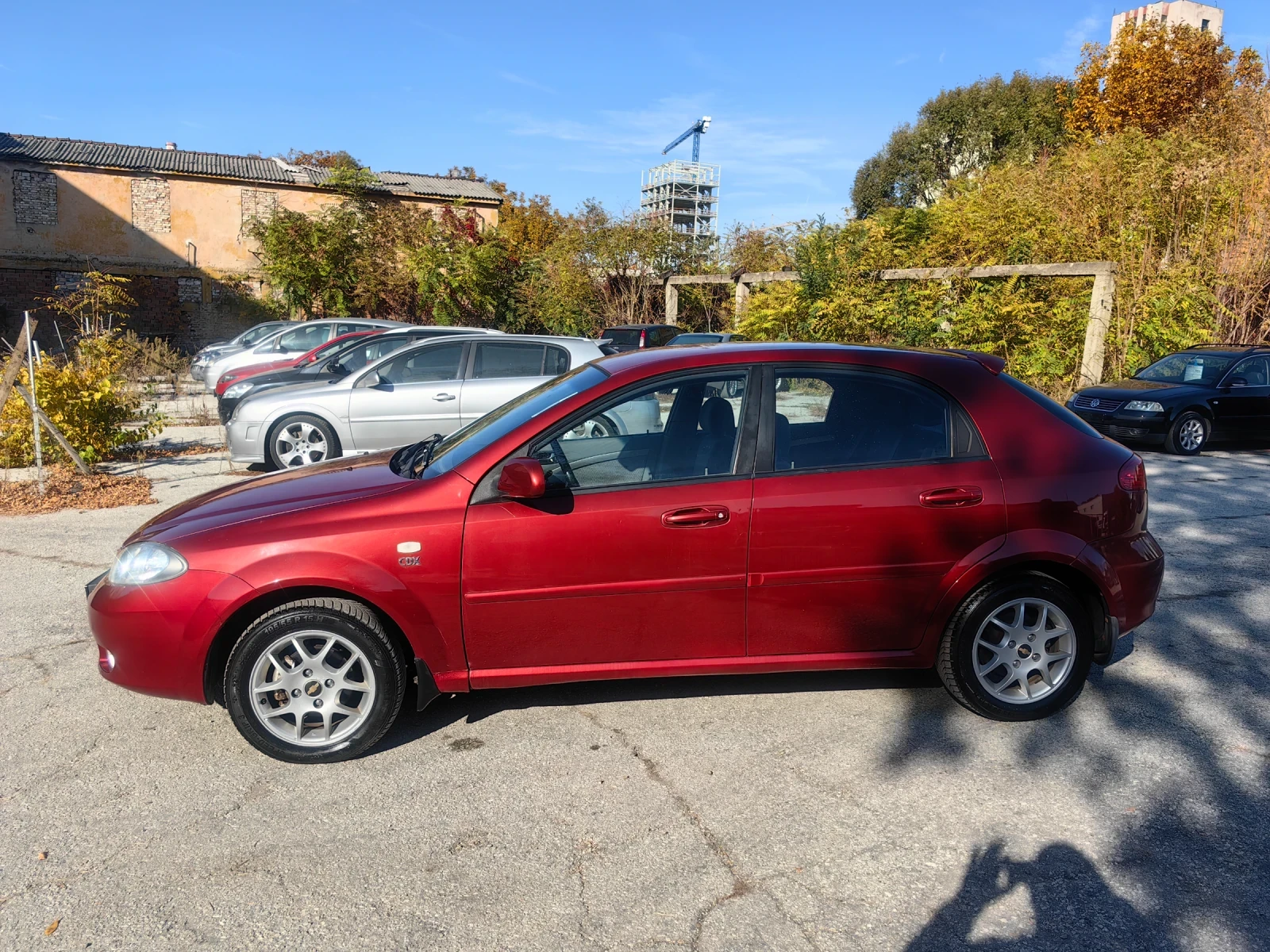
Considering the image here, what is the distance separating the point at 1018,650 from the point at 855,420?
1.26 m

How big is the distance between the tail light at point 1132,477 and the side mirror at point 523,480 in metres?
2.61

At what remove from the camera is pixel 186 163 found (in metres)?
35.6

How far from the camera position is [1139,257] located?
696 inches

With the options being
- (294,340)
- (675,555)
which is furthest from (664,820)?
(294,340)

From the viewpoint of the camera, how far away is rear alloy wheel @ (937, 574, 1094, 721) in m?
4.09

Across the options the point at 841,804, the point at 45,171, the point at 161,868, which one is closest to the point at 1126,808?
the point at 841,804

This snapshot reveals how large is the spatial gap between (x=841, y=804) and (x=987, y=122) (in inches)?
1880

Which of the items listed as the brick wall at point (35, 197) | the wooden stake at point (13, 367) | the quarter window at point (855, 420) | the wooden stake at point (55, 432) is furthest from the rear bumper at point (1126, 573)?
the brick wall at point (35, 197)

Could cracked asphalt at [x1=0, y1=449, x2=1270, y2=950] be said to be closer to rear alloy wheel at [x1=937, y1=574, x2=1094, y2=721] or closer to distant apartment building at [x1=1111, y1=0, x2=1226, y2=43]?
rear alloy wheel at [x1=937, y1=574, x2=1094, y2=721]

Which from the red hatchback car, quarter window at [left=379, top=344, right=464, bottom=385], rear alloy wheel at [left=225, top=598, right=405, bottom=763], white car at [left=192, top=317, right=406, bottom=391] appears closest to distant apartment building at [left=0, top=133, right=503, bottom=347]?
white car at [left=192, top=317, right=406, bottom=391]

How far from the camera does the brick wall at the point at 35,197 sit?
106ft

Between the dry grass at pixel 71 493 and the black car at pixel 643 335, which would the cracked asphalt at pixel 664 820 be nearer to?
the dry grass at pixel 71 493

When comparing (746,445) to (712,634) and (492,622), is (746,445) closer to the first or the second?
(712,634)

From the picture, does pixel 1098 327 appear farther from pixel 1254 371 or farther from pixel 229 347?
pixel 229 347
